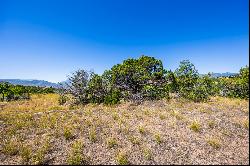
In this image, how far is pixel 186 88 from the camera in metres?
30.0

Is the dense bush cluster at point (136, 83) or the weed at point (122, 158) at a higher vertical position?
the dense bush cluster at point (136, 83)

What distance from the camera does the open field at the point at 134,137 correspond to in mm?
13062

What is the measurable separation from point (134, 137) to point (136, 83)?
1893cm

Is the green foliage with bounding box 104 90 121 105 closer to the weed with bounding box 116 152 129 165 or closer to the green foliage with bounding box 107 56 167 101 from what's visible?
the green foliage with bounding box 107 56 167 101

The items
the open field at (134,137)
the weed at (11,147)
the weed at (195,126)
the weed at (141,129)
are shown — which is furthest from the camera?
the weed at (141,129)

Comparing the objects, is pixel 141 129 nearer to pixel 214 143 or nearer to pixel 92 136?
pixel 92 136

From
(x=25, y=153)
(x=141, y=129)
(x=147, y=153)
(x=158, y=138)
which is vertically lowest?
(x=25, y=153)

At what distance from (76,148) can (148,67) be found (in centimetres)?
2313

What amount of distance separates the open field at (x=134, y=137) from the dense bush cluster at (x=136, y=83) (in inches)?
334

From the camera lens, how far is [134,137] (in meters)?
15.9

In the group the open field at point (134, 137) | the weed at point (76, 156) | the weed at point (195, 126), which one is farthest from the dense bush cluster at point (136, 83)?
the weed at point (76, 156)

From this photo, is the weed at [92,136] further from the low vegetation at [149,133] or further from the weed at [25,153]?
the weed at [25,153]

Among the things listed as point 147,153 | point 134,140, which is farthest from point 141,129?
point 147,153

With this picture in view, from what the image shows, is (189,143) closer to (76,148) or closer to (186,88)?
(76,148)
